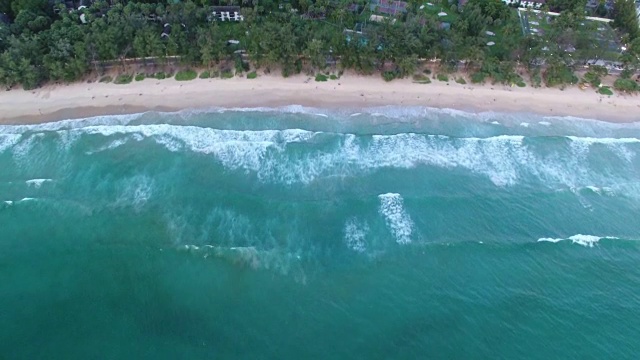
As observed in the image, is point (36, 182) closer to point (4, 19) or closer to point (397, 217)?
point (4, 19)

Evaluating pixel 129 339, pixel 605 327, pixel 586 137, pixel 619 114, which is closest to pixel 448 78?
pixel 586 137

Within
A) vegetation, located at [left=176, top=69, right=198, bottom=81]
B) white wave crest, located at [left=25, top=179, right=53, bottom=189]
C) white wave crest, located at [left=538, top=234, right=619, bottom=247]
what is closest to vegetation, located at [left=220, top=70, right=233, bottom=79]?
vegetation, located at [left=176, top=69, right=198, bottom=81]

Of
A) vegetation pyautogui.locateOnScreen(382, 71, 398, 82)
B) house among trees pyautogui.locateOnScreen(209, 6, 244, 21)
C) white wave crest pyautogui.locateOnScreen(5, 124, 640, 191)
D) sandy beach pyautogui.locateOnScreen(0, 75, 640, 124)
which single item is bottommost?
white wave crest pyautogui.locateOnScreen(5, 124, 640, 191)

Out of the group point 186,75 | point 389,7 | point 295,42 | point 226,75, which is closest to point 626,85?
point 389,7

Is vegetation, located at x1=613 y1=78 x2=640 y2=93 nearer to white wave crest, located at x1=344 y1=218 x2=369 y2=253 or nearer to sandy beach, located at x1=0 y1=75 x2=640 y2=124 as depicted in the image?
sandy beach, located at x1=0 y1=75 x2=640 y2=124

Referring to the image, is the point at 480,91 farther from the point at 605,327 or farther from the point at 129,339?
the point at 129,339

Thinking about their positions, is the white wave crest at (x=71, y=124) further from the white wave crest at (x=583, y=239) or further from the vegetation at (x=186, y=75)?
the white wave crest at (x=583, y=239)

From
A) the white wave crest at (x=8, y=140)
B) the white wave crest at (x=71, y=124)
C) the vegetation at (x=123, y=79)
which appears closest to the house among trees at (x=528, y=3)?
the vegetation at (x=123, y=79)
